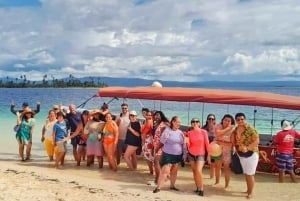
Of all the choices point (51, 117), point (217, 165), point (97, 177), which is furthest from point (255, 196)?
point (51, 117)

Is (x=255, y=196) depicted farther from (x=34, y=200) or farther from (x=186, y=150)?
(x=34, y=200)

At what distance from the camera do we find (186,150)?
7.85m

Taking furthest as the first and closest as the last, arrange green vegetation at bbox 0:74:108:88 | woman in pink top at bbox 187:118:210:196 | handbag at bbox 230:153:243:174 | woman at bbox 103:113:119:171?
green vegetation at bbox 0:74:108:88 < woman at bbox 103:113:119:171 < handbag at bbox 230:153:243:174 < woman in pink top at bbox 187:118:210:196

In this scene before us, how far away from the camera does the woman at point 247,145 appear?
7.54m

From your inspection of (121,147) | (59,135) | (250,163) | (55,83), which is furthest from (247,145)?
(55,83)

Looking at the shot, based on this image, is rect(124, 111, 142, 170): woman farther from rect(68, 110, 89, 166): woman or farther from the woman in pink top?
the woman in pink top

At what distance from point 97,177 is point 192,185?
2.10m

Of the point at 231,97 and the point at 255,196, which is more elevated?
the point at 231,97

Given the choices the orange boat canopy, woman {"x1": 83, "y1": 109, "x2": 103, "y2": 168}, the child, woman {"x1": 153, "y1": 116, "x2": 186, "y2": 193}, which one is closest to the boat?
the orange boat canopy

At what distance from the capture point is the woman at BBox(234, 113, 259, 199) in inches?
297

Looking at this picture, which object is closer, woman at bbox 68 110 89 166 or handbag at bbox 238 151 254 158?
handbag at bbox 238 151 254 158

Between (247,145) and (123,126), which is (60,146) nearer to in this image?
(123,126)

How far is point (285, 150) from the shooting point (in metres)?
9.16

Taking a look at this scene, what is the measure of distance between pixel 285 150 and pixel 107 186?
3.75m
